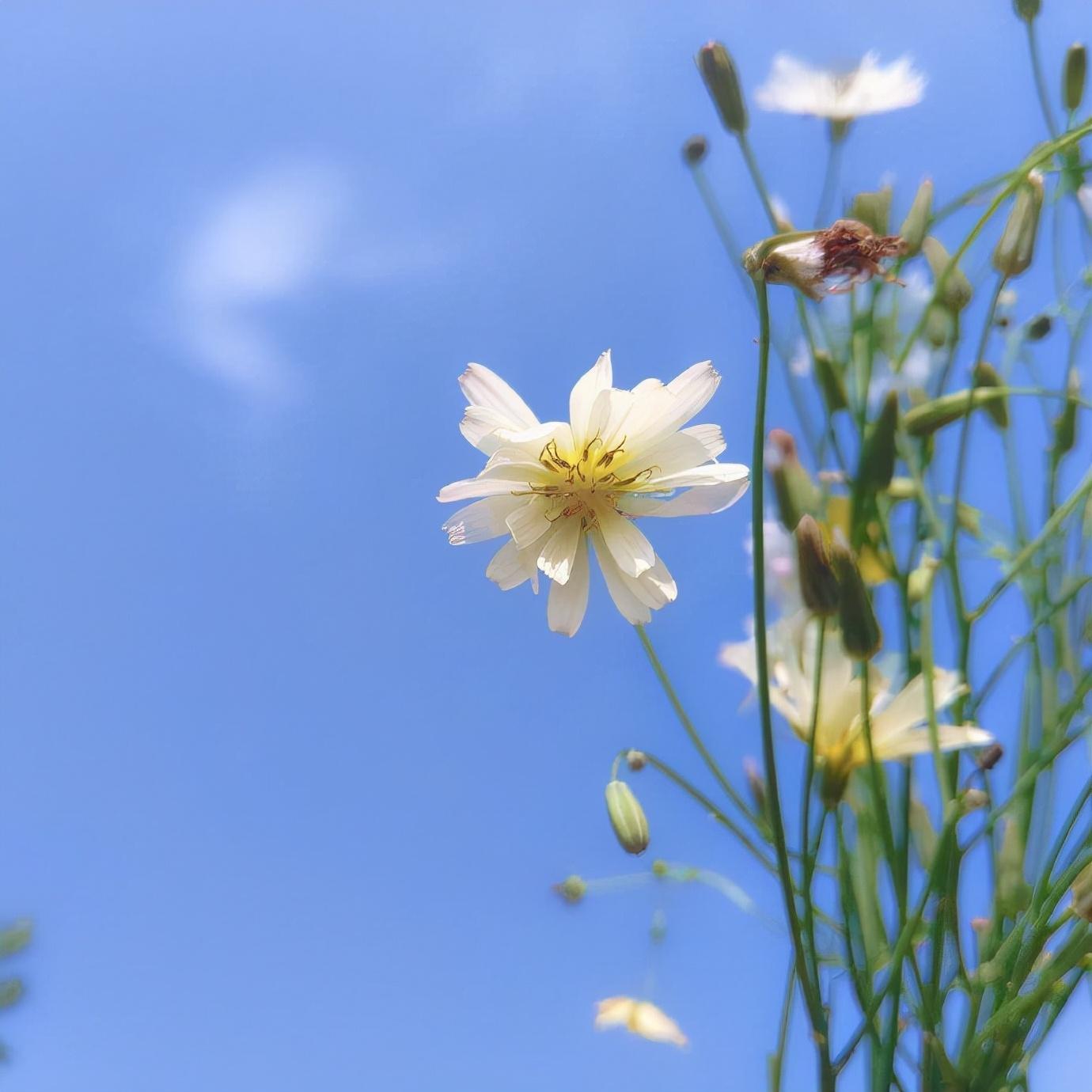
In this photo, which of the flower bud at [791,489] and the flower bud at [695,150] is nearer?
the flower bud at [791,489]

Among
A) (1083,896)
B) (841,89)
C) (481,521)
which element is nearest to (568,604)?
(481,521)

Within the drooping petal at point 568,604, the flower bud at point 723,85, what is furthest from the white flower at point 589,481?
the flower bud at point 723,85

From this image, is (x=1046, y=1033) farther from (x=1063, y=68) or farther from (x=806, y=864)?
(x=1063, y=68)

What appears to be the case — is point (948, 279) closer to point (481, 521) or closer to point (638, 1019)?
point (481, 521)

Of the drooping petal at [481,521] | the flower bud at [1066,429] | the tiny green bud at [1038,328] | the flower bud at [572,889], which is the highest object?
the tiny green bud at [1038,328]

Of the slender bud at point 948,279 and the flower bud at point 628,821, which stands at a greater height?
the slender bud at point 948,279

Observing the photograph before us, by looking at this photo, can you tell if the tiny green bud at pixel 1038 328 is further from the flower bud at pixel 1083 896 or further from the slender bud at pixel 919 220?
the flower bud at pixel 1083 896

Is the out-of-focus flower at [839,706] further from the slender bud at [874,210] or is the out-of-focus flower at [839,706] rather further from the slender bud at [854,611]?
the slender bud at [874,210]
